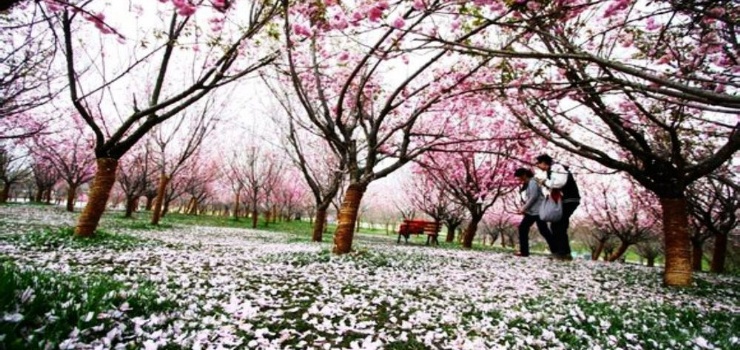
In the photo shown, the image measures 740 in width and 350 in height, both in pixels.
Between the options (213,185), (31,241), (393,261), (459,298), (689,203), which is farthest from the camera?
(213,185)

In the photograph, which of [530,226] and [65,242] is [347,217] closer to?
[530,226]

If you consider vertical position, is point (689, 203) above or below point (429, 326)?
above

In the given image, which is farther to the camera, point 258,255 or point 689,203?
point 689,203

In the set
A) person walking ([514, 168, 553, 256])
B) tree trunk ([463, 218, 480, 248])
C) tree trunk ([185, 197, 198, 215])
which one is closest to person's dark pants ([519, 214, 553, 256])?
person walking ([514, 168, 553, 256])

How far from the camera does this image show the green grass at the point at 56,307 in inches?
99.3

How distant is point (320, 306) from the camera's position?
4844 millimetres

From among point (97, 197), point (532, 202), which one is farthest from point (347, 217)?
point (97, 197)

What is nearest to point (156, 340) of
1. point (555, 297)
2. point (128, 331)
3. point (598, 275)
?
point (128, 331)

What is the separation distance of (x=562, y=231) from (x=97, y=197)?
12.0m

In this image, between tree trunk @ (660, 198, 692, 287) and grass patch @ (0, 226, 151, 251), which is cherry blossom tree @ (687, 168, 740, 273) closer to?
tree trunk @ (660, 198, 692, 287)

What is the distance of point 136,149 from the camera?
104ft

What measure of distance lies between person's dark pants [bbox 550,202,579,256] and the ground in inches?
58.1

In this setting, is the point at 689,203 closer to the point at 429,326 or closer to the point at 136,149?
the point at 429,326

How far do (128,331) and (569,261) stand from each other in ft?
37.9
